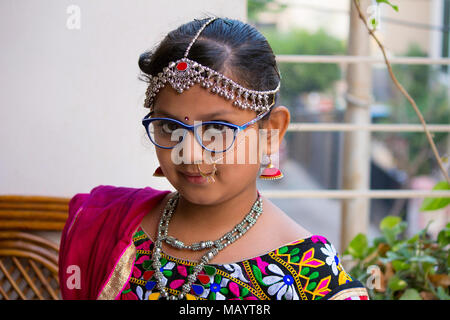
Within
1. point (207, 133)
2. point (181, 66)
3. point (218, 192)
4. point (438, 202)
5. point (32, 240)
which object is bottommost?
point (32, 240)

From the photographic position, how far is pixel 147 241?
127 centimetres

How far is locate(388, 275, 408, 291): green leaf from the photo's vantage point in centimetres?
169

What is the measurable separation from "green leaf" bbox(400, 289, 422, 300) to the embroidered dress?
63 cm

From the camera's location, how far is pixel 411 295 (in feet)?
5.48

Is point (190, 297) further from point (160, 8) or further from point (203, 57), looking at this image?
point (160, 8)

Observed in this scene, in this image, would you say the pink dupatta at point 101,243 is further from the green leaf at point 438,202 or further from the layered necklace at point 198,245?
the green leaf at point 438,202

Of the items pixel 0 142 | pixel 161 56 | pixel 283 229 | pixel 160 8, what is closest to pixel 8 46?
pixel 0 142

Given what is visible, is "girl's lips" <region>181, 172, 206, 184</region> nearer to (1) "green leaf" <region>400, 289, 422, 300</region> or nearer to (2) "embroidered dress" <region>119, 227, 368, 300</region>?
(2) "embroidered dress" <region>119, 227, 368, 300</region>

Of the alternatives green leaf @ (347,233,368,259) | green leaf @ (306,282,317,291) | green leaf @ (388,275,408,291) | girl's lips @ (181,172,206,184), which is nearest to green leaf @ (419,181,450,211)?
green leaf @ (347,233,368,259)

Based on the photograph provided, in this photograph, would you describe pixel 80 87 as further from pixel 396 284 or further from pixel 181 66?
pixel 396 284

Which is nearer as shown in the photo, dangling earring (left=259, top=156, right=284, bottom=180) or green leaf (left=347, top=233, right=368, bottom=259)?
dangling earring (left=259, top=156, right=284, bottom=180)

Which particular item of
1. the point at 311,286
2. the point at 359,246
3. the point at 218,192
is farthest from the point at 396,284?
the point at 218,192

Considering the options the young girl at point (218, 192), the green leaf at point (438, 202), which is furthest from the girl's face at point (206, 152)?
the green leaf at point (438, 202)

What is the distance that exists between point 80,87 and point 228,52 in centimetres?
90
